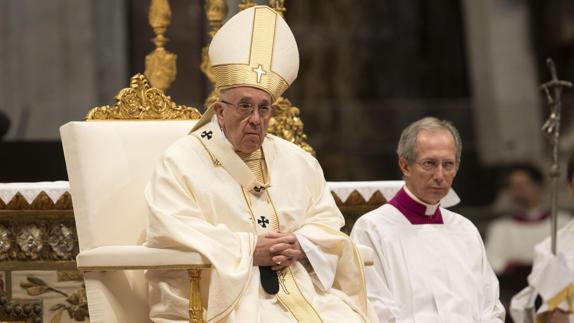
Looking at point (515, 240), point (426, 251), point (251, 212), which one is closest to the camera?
point (251, 212)

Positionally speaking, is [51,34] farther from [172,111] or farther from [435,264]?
[435,264]

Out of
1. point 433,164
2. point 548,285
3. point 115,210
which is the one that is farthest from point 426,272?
point 548,285

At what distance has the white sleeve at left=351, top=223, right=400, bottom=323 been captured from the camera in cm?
688

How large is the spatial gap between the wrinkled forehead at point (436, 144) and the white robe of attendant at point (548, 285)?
5.32ft

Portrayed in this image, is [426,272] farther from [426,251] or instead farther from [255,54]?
[255,54]

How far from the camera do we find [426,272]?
7.13 meters

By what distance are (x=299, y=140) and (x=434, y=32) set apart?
5364 mm

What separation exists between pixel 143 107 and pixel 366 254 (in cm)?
130

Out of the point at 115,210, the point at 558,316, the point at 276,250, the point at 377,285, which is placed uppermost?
the point at 115,210

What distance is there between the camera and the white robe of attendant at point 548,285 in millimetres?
8414

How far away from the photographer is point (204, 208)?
21.7 feet

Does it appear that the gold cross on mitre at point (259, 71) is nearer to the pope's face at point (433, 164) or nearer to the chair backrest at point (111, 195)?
the chair backrest at point (111, 195)

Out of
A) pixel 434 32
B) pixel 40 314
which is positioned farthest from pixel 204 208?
pixel 434 32

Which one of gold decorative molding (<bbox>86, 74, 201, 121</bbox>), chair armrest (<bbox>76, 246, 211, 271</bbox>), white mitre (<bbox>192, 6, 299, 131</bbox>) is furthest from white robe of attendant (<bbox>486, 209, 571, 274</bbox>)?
Answer: chair armrest (<bbox>76, 246, 211, 271</bbox>)
